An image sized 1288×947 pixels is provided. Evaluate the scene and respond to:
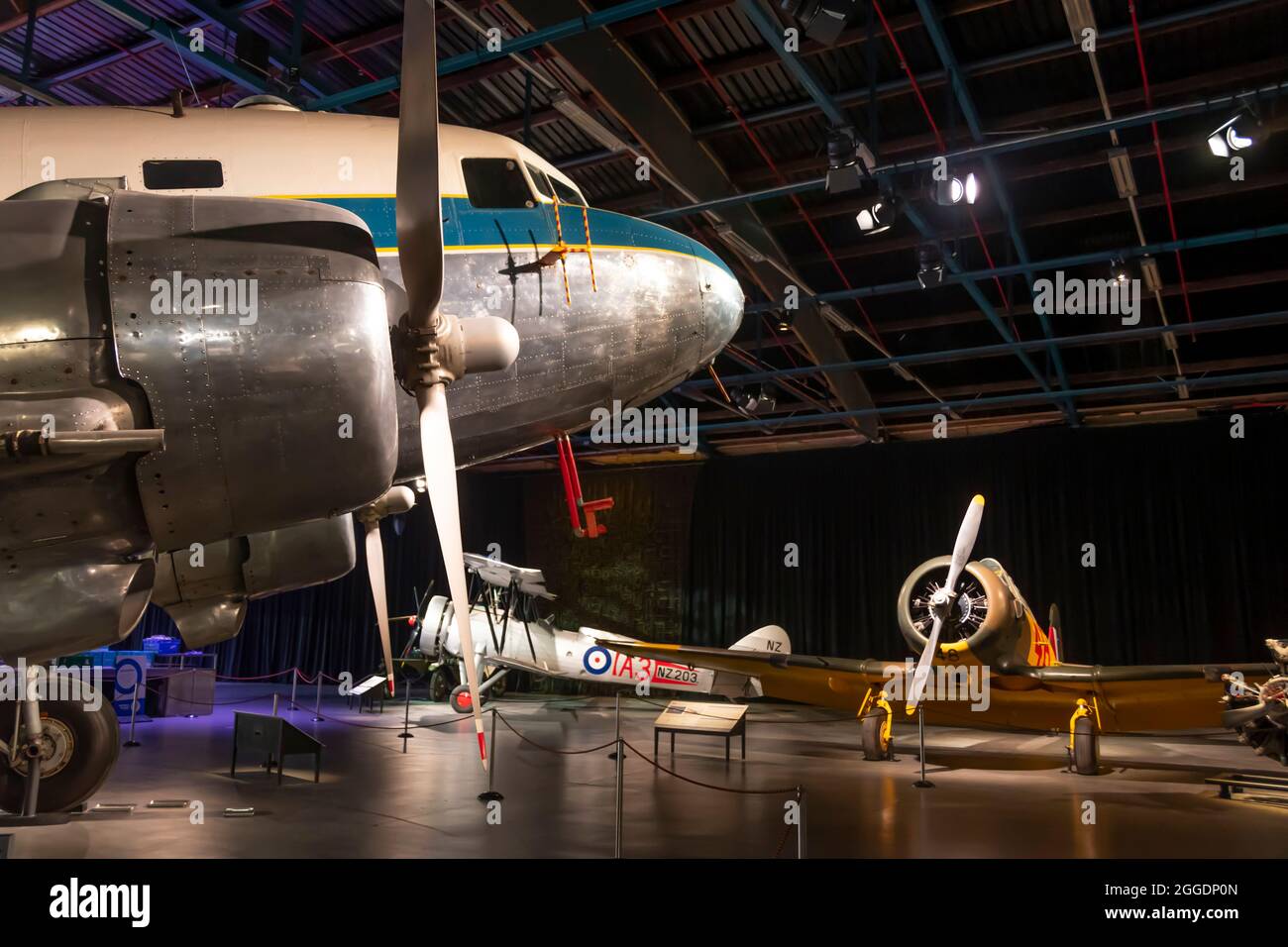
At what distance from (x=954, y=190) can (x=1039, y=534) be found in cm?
1315

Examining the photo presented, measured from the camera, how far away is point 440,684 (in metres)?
19.7

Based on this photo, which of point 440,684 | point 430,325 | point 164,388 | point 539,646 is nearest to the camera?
point 164,388

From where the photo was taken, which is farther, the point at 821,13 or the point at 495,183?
the point at 821,13

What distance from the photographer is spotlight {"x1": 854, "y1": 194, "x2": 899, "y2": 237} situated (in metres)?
10.3

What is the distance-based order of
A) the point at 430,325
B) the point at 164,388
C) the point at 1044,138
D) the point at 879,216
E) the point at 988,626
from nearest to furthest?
the point at 164,388 → the point at 430,325 → the point at 1044,138 → the point at 879,216 → the point at 988,626

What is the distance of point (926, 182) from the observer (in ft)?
33.5

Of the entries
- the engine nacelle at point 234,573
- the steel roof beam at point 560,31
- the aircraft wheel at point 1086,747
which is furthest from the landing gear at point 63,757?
the aircraft wheel at point 1086,747

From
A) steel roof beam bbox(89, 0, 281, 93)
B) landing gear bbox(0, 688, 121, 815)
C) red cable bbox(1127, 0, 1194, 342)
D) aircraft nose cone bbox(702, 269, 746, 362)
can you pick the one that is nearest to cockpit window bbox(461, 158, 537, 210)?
aircraft nose cone bbox(702, 269, 746, 362)

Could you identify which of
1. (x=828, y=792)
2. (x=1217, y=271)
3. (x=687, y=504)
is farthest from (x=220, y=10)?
(x=687, y=504)

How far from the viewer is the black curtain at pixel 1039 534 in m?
18.6

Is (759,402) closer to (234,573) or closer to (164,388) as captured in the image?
(234,573)

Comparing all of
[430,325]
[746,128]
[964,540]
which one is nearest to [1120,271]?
[964,540]

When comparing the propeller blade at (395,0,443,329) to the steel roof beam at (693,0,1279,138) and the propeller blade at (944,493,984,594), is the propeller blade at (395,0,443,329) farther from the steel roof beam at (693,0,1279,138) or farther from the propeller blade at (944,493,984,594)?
the propeller blade at (944,493,984,594)

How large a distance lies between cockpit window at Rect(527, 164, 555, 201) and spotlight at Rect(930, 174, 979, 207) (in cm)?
604
